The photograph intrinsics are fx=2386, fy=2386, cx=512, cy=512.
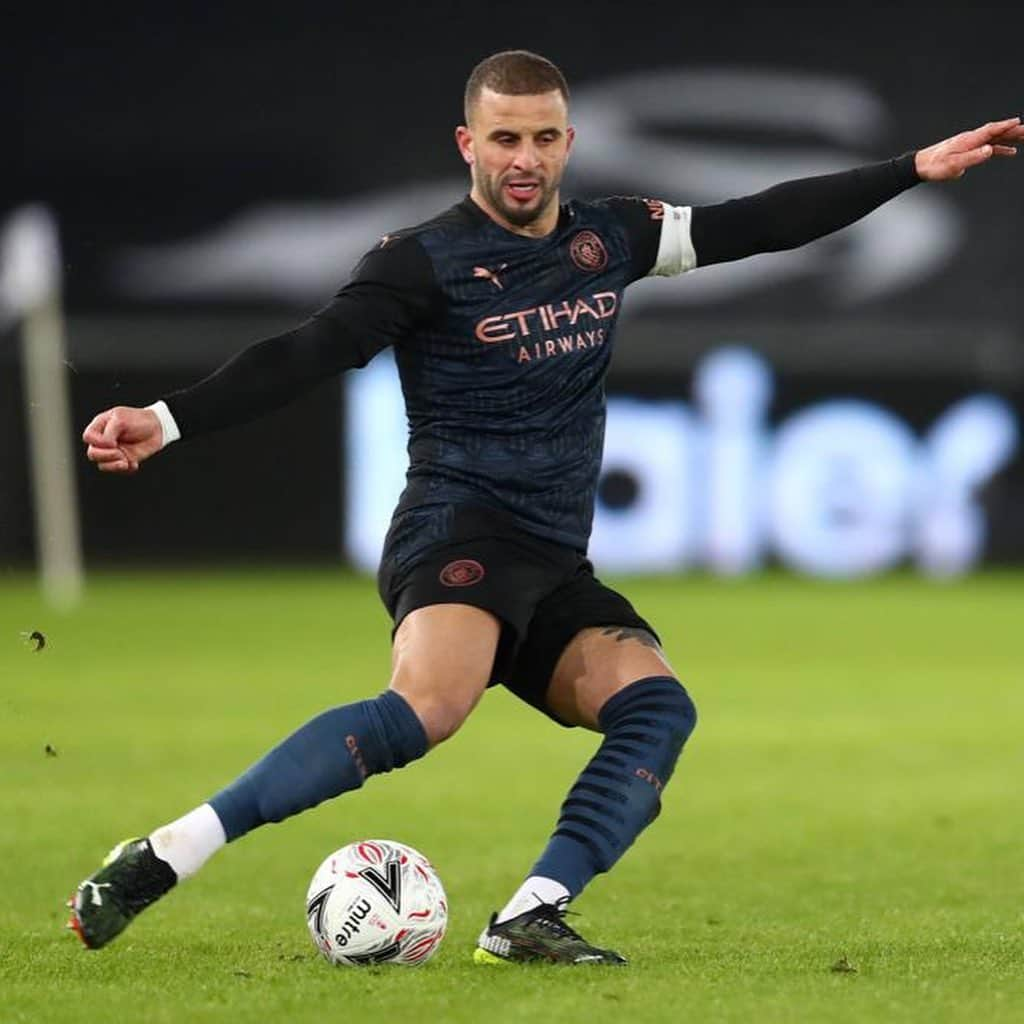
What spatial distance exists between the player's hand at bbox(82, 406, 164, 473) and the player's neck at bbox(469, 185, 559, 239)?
117 cm

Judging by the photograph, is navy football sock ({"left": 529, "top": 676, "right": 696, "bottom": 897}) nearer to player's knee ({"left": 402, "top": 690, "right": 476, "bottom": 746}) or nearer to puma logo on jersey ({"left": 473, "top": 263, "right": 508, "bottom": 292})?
player's knee ({"left": 402, "top": 690, "right": 476, "bottom": 746})

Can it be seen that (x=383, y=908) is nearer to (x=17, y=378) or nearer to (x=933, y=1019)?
(x=933, y=1019)

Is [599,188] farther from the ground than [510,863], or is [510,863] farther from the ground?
[599,188]

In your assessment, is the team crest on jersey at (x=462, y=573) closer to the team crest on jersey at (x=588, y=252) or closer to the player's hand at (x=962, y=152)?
the team crest on jersey at (x=588, y=252)

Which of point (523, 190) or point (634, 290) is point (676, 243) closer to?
point (523, 190)

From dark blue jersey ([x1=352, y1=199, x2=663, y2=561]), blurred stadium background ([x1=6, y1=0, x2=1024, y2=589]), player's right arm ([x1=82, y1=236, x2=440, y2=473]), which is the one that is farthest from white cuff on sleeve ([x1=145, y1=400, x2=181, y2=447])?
blurred stadium background ([x1=6, y1=0, x2=1024, y2=589])

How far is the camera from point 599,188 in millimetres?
23672

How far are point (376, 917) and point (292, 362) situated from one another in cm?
133

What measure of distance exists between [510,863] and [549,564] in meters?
2.18

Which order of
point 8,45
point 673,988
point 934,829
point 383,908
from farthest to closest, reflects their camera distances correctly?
point 8,45, point 934,829, point 383,908, point 673,988

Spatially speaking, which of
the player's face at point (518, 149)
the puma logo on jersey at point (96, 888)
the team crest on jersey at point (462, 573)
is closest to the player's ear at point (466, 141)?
the player's face at point (518, 149)

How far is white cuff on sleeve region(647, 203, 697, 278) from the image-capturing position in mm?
6379

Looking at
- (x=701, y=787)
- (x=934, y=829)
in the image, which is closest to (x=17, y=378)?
(x=701, y=787)

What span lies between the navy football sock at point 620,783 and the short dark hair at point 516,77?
151cm
